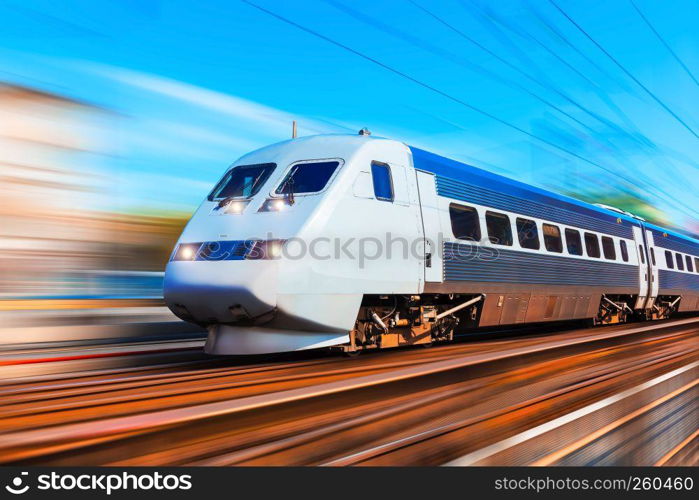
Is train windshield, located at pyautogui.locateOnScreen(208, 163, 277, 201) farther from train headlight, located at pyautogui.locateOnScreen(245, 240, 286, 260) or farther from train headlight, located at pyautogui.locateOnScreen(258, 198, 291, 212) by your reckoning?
train headlight, located at pyautogui.locateOnScreen(245, 240, 286, 260)

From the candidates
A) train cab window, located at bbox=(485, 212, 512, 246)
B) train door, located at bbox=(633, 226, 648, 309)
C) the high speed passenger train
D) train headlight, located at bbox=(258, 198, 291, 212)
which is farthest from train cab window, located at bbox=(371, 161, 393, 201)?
train door, located at bbox=(633, 226, 648, 309)

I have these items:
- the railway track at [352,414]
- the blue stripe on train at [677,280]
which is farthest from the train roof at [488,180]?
the blue stripe on train at [677,280]

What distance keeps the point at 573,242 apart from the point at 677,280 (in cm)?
888

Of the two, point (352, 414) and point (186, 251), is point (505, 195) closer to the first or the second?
point (186, 251)

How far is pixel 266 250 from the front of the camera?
586cm

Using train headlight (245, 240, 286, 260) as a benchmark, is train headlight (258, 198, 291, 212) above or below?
above

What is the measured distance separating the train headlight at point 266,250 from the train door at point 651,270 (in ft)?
43.1

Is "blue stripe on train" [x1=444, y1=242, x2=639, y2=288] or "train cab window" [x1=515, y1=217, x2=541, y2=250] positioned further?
"train cab window" [x1=515, y1=217, x2=541, y2=250]

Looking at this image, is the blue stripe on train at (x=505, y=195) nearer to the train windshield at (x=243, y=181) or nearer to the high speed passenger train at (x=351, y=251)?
the high speed passenger train at (x=351, y=251)

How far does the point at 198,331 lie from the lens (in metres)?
11.5

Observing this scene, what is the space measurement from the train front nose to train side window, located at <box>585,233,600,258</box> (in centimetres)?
842

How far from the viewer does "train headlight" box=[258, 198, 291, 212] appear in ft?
20.4

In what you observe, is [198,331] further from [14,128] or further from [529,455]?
[529,455]
